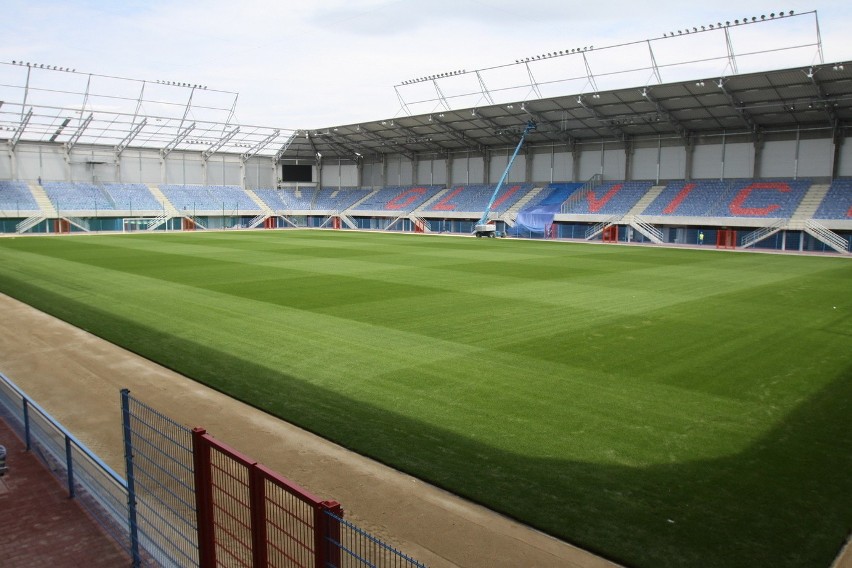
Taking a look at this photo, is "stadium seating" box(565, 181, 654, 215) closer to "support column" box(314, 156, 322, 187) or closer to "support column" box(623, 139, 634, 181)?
"support column" box(623, 139, 634, 181)

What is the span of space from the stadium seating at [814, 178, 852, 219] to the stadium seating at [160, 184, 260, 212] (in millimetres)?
59057

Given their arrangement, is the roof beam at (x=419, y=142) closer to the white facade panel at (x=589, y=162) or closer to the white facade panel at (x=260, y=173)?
the white facade panel at (x=589, y=162)

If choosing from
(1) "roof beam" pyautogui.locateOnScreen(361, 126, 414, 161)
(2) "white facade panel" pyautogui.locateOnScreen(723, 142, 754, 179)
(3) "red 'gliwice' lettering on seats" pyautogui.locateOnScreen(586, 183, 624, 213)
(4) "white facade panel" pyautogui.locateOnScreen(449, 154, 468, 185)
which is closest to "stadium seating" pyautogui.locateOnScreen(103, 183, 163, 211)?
(1) "roof beam" pyautogui.locateOnScreen(361, 126, 414, 161)

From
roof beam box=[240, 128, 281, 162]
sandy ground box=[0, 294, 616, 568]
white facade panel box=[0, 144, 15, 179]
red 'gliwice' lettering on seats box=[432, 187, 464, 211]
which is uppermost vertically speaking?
roof beam box=[240, 128, 281, 162]

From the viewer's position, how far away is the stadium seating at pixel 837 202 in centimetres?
4562

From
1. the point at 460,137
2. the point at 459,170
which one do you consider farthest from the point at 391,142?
the point at 460,137

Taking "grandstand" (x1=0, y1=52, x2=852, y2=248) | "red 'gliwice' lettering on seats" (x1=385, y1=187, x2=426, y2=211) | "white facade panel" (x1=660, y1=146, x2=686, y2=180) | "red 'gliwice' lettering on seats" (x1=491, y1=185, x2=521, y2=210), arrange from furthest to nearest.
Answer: "red 'gliwice' lettering on seats" (x1=385, y1=187, x2=426, y2=211) < "red 'gliwice' lettering on seats" (x1=491, y1=185, x2=521, y2=210) < "white facade panel" (x1=660, y1=146, x2=686, y2=180) < "grandstand" (x1=0, y1=52, x2=852, y2=248)

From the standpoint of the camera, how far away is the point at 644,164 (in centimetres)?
6066

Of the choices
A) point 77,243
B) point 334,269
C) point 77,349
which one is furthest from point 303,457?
point 77,243

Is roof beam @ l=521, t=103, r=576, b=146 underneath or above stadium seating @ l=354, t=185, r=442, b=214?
above

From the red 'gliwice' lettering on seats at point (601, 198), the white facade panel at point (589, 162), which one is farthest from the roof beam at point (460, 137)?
the red 'gliwice' lettering on seats at point (601, 198)

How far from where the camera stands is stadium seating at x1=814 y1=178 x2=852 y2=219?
45.6 meters

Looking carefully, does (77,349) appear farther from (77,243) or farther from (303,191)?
(303,191)

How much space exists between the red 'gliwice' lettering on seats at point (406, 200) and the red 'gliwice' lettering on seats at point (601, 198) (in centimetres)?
2192
